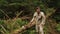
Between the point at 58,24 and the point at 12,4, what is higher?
the point at 12,4

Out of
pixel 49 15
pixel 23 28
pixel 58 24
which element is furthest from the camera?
pixel 49 15

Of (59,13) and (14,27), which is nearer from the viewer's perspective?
(14,27)

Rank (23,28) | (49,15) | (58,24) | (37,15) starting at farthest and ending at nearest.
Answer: (49,15), (58,24), (23,28), (37,15)

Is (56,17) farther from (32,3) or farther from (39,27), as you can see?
(39,27)

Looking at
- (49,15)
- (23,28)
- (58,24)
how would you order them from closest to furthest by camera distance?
(23,28) < (58,24) < (49,15)

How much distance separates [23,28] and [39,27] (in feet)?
3.16

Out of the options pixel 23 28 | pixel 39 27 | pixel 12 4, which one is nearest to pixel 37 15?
pixel 39 27

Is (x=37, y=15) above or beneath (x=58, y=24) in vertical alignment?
above

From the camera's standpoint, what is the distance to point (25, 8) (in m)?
9.70

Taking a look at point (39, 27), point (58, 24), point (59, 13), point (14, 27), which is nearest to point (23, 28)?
point (14, 27)

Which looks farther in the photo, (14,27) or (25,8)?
(25,8)

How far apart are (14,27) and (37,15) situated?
4.58 feet

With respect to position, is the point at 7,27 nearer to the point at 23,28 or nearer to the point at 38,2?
the point at 23,28

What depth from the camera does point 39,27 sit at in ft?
22.8
